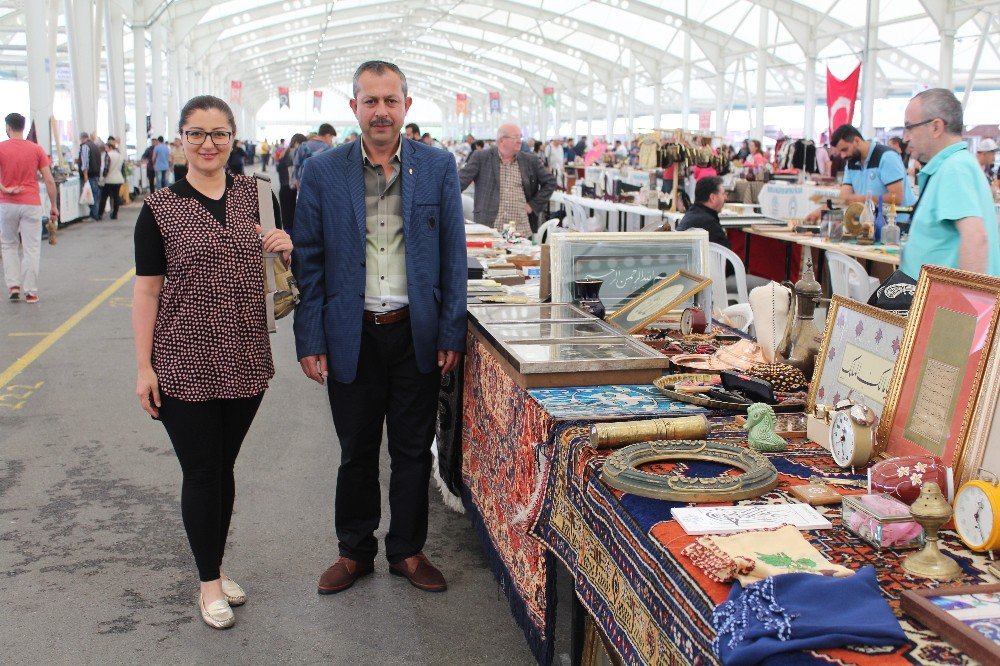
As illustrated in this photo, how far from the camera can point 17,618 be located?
3.18 m

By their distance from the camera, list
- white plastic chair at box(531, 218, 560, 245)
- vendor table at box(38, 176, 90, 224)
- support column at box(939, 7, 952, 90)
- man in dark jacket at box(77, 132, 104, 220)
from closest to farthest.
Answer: white plastic chair at box(531, 218, 560, 245) < vendor table at box(38, 176, 90, 224) < man in dark jacket at box(77, 132, 104, 220) < support column at box(939, 7, 952, 90)

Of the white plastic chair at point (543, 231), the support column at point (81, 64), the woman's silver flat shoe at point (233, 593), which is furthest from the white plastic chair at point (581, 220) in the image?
the support column at point (81, 64)

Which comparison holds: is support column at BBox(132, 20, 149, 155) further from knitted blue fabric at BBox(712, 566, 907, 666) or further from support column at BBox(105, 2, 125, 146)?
knitted blue fabric at BBox(712, 566, 907, 666)

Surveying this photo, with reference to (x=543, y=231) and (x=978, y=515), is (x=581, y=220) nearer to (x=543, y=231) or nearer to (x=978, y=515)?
(x=543, y=231)

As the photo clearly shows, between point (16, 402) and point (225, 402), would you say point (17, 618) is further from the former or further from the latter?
point (16, 402)

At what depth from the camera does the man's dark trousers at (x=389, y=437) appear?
3.23m

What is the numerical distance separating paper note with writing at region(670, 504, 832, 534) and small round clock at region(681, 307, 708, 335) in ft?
5.64

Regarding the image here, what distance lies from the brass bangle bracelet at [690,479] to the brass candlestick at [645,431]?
59mm

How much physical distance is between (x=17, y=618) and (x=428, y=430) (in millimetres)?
1496

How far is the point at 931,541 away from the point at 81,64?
65.7 feet

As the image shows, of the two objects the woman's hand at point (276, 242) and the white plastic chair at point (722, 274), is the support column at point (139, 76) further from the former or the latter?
the woman's hand at point (276, 242)

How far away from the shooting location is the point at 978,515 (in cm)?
172

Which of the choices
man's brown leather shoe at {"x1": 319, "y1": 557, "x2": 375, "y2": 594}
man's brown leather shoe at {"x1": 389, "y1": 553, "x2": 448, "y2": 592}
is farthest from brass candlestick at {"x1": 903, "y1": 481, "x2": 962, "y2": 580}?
man's brown leather shoe at {"x1": 319, "y1": 557, "x2": 375, "y2": 594}

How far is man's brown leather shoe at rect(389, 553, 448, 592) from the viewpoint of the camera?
3428 millimetres
